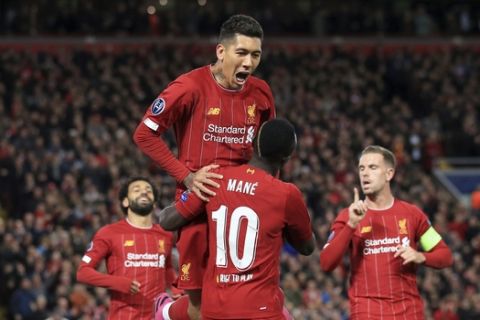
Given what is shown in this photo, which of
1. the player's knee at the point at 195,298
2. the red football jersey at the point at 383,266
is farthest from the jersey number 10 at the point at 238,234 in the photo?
the red football jersey at the point at 383,266

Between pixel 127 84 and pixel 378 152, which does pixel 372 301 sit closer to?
pixel 378 152

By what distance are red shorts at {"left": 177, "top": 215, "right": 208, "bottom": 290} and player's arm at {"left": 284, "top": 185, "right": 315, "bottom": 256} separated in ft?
1.85

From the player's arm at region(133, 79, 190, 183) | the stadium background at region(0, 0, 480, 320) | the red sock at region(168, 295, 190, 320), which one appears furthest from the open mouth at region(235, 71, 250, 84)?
the stadium background at region(0, 0, 480, 320)

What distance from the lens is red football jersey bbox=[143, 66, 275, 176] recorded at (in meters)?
7.75

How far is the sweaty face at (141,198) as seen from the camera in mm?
10234

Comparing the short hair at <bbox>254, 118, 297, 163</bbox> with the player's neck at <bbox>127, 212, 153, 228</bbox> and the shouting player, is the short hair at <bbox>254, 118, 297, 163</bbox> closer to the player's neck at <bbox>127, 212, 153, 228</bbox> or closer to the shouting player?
the shouting player

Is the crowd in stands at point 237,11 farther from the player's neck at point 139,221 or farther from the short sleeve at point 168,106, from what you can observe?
the short sleeve at point 168,106

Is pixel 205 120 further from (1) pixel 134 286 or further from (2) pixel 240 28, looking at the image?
(1) pixel 134 286

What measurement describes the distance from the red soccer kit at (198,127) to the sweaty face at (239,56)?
186 mm

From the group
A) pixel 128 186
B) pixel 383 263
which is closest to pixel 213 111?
pixel 383 263

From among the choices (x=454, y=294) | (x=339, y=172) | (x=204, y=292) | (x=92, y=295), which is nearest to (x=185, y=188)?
(x=204, y=292)

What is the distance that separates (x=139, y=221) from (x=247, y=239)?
329 centimetres

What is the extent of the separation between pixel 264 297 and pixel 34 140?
14.3 meters

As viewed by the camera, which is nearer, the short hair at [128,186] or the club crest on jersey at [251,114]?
the club crest on jersey at [251,114]
